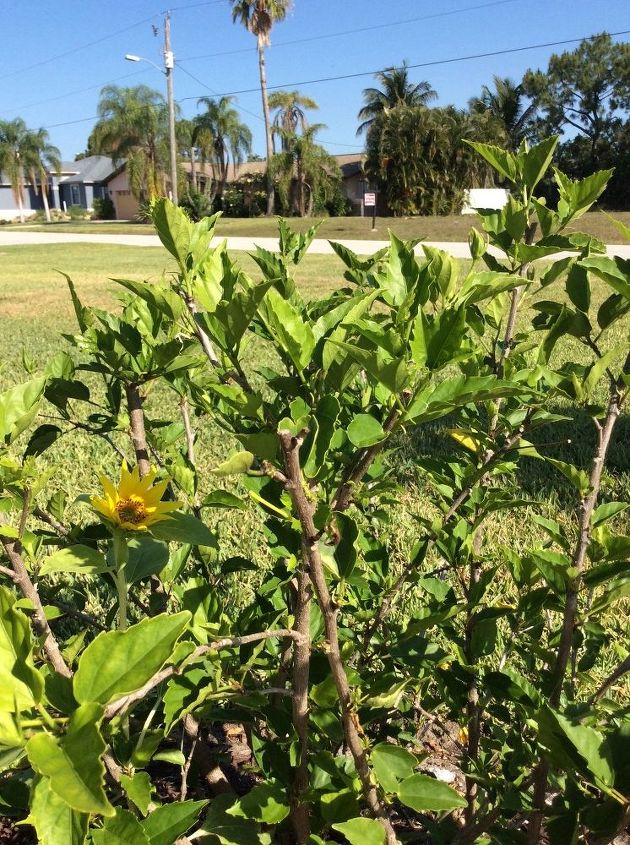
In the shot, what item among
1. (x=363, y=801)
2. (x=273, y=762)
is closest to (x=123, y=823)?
(x=273, y=762)

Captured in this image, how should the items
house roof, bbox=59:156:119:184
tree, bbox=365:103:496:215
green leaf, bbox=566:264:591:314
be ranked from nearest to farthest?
1. green leaf, bbox=566:264:591:314
2. tree, bbox=365:103:496:215
3. house roof, bbox=59:156:119:184

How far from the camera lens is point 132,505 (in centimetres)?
84

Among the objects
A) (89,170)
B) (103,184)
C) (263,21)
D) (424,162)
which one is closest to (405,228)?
(424,162)

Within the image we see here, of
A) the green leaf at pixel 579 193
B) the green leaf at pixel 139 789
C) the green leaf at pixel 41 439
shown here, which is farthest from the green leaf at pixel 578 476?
the green leaf at pixel 41 439

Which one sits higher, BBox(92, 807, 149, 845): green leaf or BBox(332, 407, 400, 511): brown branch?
BBox(332, 407, 400, 511): brown branch

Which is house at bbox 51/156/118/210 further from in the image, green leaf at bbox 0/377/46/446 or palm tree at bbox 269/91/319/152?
green leaf at bbox 0/377/46/446

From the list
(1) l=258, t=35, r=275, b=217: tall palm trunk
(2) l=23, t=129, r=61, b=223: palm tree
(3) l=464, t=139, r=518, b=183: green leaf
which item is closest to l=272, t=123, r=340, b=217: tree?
(1) l=258, t=35, r=275, b=217: tall palm trunk

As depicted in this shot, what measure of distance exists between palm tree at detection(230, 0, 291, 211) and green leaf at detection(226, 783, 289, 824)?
34.9 m

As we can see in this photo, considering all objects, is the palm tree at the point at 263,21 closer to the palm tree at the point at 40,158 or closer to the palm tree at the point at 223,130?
the palm tree at the point at 223,130

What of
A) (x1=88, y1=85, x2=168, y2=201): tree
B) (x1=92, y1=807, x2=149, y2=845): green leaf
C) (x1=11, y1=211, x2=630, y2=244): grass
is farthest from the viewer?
(x1=88, y1=85, x2=168, y2=201): tree

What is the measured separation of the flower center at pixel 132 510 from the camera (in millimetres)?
826

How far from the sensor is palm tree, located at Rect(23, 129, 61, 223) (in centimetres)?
4853

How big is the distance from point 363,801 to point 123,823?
47 cm

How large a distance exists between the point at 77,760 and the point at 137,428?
0.69 meters
